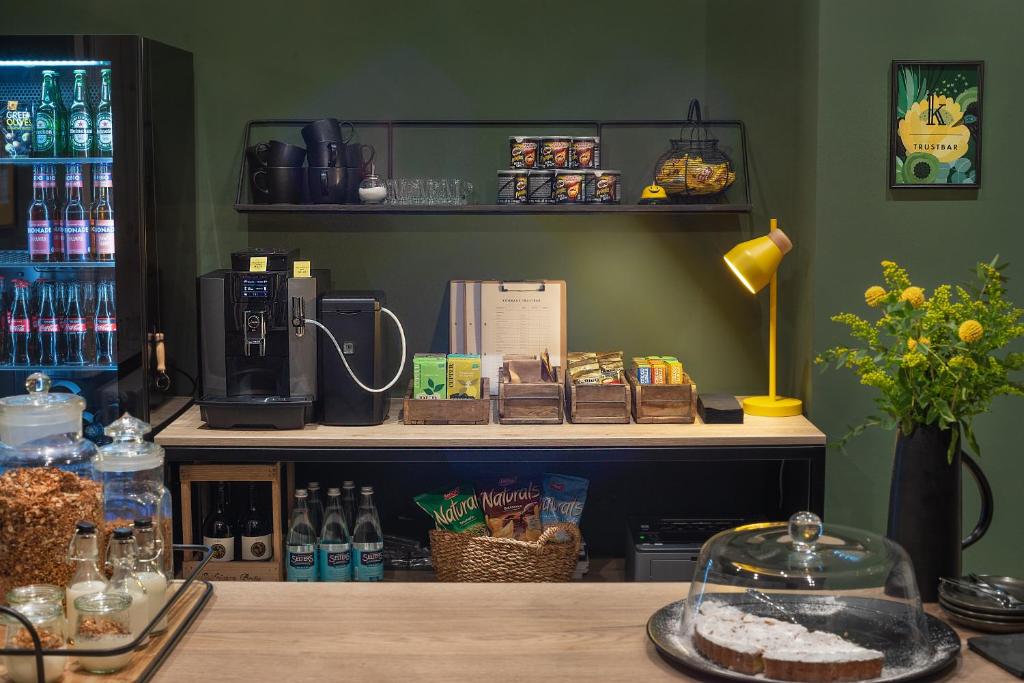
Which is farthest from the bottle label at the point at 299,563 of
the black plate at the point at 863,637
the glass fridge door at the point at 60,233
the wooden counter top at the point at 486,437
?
the black plate at the point at 863,637

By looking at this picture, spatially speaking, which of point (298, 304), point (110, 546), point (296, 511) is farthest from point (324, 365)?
point (110, 546)

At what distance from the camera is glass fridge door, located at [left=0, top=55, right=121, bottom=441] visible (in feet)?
11.5

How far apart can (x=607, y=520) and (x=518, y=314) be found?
30.6 inches

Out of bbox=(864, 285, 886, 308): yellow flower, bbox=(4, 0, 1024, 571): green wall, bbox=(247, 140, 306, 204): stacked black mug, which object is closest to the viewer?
bbox=(864, 285, 886, 308): yellow flower

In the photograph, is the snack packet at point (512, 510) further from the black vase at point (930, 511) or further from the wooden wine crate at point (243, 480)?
the black vase at point (930, 511)

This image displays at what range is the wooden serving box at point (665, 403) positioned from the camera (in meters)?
3.49

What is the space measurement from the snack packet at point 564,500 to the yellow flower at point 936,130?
4.65ft

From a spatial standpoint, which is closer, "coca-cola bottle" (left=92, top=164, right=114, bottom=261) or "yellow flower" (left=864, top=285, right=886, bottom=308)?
"yellow flower" (left=864, top=285, right=886, bottom=308)

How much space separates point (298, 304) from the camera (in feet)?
11.2

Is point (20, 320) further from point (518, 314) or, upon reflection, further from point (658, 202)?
point (658, 202)

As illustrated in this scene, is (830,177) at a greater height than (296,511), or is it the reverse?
(830,177)

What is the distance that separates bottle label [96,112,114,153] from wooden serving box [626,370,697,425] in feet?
5.68

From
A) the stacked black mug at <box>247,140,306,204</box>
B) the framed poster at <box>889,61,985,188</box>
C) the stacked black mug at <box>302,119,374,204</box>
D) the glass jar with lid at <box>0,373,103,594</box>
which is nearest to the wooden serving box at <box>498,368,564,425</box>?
the stacked black mug at <box>302,119,374,204</box>

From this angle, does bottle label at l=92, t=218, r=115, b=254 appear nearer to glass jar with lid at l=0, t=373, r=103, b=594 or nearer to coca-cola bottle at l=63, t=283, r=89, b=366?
coca-cola bottle at l=63, t=283, r=89, b=366
